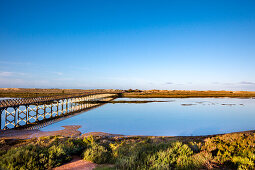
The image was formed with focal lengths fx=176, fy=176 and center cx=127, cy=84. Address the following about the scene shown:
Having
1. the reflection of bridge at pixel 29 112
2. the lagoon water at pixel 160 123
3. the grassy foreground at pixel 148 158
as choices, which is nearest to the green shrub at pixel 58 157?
the grassy foreground at pixel 148 158

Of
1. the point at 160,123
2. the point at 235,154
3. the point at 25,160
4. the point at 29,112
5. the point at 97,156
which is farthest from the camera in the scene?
the point at 29,112

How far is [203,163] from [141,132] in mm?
13122

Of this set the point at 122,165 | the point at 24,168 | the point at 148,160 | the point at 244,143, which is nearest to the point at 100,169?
the point at 122,165

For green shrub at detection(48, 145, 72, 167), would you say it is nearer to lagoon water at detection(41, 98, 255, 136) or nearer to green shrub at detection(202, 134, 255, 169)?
green shrub at detection(202, 134, 255, 169)

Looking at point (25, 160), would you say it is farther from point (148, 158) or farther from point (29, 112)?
point (29, 112)

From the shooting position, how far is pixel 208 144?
8414mm

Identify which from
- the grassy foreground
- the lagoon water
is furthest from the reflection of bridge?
the grassy foreground

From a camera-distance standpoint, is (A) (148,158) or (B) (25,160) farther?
(A) (148,158)

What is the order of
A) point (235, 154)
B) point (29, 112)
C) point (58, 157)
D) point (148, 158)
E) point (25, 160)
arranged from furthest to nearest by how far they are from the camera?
point (29, 112)
point (58, 157)
point (235, 154)
point (148, 158)
point (25, 160)

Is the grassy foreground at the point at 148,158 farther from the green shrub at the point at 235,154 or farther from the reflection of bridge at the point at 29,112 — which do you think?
A: the reflection of bridge at the point at 29,112

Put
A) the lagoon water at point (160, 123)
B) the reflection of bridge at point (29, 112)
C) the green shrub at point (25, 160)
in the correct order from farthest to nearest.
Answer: the reflection of bridge at point (29, 112) → the lagoon water at point (160, 123) → the green shrub at point (25, 160)

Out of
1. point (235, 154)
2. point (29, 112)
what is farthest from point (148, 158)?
point (29, 112)

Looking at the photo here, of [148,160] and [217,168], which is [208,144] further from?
[148,160]

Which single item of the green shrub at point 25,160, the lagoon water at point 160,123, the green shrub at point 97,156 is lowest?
the lagoon water at point 160,123
